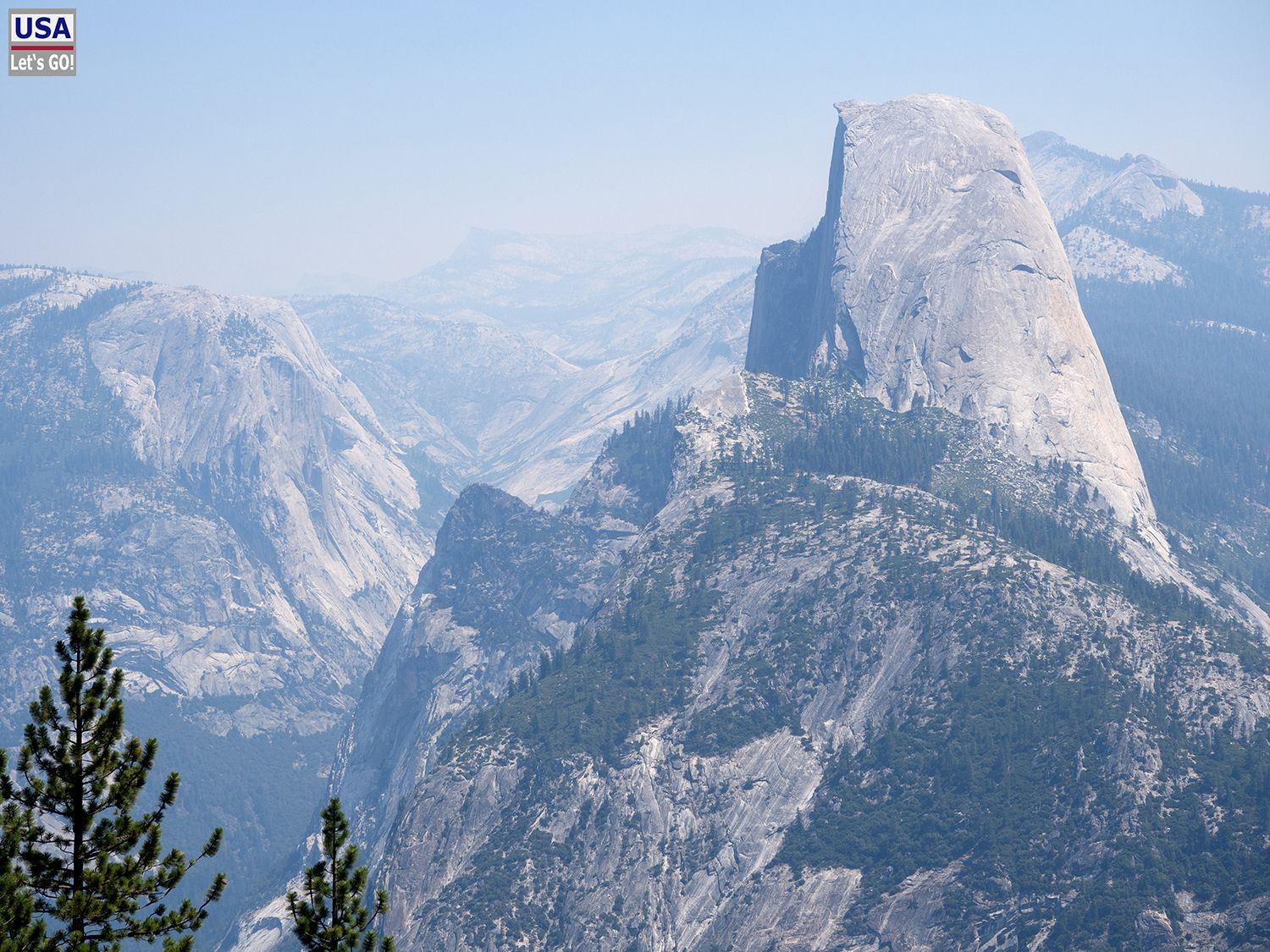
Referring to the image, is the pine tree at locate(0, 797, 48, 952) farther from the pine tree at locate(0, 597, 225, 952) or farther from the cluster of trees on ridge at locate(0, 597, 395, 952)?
the pine tree at locate(0, 597, 225, 952)

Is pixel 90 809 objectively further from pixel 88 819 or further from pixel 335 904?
pixel 335 904

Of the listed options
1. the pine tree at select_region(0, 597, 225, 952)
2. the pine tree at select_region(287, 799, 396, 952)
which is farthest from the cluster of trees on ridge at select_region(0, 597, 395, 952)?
the pine tree at select_region(287, 799, 396, 952)

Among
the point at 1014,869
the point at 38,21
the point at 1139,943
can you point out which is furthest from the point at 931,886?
the point at 38,21

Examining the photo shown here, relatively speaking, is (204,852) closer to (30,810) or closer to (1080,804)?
(30,810)

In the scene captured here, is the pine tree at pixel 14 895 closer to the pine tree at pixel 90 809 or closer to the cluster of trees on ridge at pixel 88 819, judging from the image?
the cluster of trees on ridge at pixel 88 819

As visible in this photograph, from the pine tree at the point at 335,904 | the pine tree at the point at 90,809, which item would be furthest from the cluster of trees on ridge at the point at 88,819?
the pine tree at the point at 335,904

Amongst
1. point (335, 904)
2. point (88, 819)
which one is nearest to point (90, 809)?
point (88, 819)
